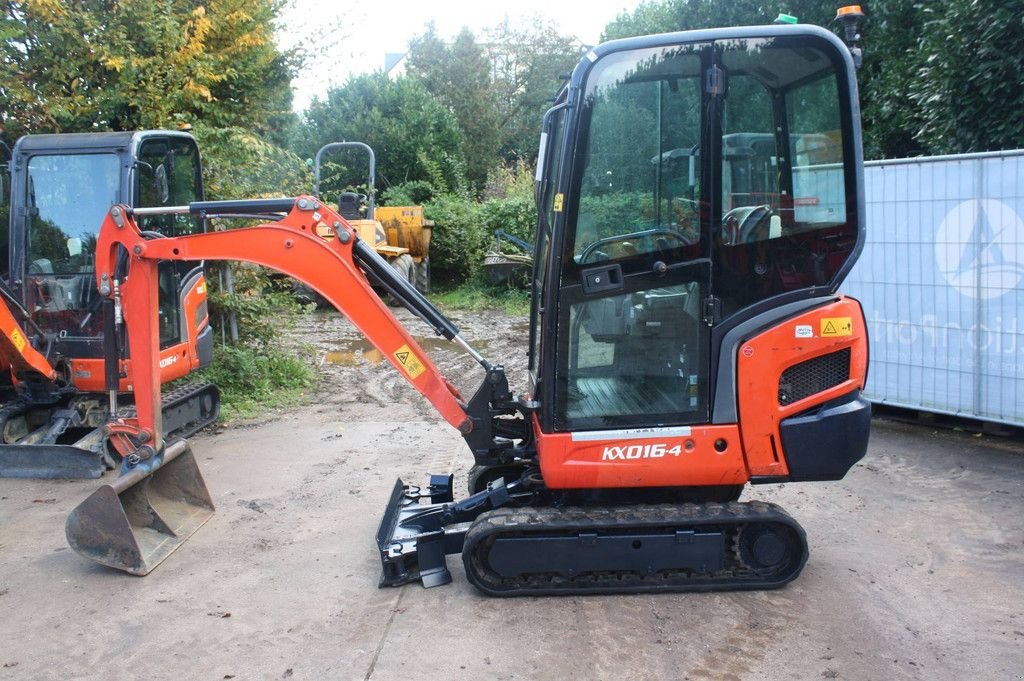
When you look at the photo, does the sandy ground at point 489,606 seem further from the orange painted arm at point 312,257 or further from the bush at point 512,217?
the bush at point 512,217

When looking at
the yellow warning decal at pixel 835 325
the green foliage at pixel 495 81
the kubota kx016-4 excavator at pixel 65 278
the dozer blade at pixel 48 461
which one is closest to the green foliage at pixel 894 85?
the yellow warning decal at pixel 835 325

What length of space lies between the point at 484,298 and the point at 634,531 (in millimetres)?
14621

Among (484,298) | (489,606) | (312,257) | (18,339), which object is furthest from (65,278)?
(484,298)

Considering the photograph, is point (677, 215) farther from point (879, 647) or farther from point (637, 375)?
point (879, 647)

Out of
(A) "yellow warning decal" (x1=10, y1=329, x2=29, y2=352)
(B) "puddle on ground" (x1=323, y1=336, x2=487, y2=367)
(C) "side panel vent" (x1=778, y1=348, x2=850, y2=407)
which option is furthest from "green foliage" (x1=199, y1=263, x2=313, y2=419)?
(C) "side panel vent" (x1=778, y1=348, x2=850, y2=407)

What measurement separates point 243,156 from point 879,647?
26.9 feet

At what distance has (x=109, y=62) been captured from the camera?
9.56 meters

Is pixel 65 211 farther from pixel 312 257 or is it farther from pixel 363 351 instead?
pixel 363 351

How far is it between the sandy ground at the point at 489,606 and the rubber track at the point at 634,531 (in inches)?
3.1

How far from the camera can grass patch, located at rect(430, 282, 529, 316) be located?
18.1 m

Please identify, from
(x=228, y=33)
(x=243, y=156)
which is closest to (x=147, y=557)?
(x=243, y=156)

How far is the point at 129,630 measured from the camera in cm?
458

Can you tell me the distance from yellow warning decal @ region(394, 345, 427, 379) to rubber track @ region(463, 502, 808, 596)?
848 millimetres

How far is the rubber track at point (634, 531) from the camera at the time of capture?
15.5 ft
